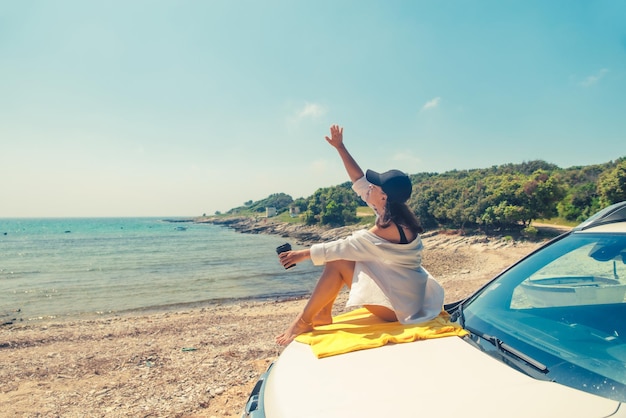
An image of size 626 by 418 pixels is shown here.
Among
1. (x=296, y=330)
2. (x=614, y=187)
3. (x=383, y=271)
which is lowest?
(x=296, y=330)

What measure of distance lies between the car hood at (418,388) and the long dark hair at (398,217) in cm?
120

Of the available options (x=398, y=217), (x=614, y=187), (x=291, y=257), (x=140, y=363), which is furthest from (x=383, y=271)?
(x=614, y=187)

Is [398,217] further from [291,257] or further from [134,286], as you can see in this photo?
[134,286]

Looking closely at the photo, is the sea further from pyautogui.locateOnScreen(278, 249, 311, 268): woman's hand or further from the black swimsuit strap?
the black swimsuit strap

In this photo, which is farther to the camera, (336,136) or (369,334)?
(336,136)

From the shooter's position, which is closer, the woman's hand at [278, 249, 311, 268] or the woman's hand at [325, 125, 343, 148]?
the woman's hand at [278, 249, 311, 268]

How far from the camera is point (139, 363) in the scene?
686 cm

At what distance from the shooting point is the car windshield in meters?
1.85

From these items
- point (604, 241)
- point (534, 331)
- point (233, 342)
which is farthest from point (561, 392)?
point (233, 342)

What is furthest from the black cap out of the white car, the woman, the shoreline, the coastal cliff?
the coastal cliff

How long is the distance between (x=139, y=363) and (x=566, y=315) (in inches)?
274

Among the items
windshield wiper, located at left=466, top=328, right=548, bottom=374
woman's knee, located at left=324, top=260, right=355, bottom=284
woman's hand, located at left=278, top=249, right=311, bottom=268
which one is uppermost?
woman's hand, located at left=278, top=249, right=311, bottom=268

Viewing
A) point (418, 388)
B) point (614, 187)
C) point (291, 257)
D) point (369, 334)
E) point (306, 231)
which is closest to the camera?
point (418, 388)

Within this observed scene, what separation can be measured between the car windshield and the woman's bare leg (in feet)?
3.44
